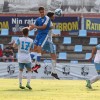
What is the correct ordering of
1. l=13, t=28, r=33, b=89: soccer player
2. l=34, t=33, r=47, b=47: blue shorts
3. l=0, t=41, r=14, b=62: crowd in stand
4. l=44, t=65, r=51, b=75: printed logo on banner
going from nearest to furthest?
l=13, t=28, r=33, b=89: soccer player → l=34, t=33, r=47, b=47: blue shorts → l=44, t=65, r=51, b=75: printed logo on banner → l=0, t=41, r=14, b=62: crowd in stand

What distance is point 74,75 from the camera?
25.5 meters

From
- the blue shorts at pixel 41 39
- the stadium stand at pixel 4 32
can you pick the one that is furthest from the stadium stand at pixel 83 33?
the blue shorts at pixel 41 39

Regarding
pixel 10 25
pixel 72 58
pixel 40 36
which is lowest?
pixel 72 58

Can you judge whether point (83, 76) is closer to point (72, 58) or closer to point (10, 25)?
point (72, 58)

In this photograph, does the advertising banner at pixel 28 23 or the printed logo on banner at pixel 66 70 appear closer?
the printed logo on banner at pixel 66 70

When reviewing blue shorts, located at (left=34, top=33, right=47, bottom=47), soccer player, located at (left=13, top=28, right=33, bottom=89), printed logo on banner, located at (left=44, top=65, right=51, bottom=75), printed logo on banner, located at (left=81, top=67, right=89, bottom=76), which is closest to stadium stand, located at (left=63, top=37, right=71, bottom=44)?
printed logo on banner, located at (left=81, top=67, right=89, bottom=76)

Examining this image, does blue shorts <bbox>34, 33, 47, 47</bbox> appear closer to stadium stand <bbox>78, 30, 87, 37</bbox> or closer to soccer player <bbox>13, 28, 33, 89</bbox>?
soccer player <bbox>13, 28, 33, 89</bbox>

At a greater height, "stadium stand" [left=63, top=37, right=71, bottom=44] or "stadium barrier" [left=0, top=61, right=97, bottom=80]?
"stadium stand" [left=63, top=37, right=71, bottom=44]

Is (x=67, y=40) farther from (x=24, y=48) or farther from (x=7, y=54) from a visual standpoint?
(x=24, y=48)

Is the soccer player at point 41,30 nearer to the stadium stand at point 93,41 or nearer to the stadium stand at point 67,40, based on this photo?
the stadium stand at point 67,40

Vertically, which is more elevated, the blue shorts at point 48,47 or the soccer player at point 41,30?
the soccer player at point 41,30

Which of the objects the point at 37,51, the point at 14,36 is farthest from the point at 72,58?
the point at 37,51

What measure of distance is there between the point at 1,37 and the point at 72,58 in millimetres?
5080

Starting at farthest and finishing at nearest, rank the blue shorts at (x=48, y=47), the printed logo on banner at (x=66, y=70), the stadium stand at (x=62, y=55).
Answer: the stadium stand at (x=62, y=55), the printed logo on banner at (x=66, y=70), the blue shorts at (x=48, y=47)
